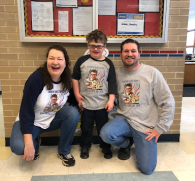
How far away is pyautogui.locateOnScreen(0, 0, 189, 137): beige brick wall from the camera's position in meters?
1.98

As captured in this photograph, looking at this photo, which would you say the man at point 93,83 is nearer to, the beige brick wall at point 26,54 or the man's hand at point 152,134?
the beige brick wall at point 26,54

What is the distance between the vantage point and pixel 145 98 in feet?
5.84

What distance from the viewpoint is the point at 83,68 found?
1.83 m

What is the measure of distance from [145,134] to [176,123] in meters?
0.77

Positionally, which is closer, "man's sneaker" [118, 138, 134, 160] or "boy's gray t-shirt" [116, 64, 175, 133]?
"boy's gray t-shirt" [116, 64, 175, 133]

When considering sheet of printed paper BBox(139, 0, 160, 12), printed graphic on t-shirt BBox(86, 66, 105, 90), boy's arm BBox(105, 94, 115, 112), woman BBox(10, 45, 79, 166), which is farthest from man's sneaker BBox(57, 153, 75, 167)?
sheet of printed paper BBox(139, 0, 160, 12)

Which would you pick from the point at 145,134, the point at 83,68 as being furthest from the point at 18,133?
the point at 145,134

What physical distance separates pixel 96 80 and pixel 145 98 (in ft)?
1.67

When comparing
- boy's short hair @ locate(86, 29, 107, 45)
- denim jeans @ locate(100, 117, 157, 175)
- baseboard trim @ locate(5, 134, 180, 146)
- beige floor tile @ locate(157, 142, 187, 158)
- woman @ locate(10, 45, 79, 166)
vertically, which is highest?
boy's short hair @ locate(86, 29, 107, 45)

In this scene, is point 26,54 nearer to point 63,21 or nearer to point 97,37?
point 63,21

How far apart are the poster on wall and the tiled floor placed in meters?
1.34

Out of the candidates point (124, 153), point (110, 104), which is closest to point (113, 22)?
point (110, 104)

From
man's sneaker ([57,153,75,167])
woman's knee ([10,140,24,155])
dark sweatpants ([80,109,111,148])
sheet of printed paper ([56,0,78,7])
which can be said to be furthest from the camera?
sheet of printed paper ([56,0,78,7])

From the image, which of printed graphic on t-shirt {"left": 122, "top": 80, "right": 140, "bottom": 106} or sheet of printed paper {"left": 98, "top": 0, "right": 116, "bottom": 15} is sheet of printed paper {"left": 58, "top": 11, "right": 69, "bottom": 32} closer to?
sheet of printed paper {"left": 98, "top": 0, "right": 116, "bottom": 15}
